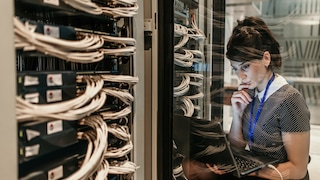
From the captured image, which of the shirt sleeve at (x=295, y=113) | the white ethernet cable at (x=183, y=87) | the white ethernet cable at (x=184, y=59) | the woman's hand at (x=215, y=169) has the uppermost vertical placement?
the white ethernet cable at (x=184, y=59)

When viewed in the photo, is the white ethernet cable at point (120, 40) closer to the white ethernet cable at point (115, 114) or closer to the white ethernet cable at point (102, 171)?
the white ethernet cable at point (115, 114)

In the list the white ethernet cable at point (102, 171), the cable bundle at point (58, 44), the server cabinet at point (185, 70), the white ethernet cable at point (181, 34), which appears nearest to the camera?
the cable bundle at point (58, 44)

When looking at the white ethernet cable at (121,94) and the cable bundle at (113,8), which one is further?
the white ethernet cable at (121,94)

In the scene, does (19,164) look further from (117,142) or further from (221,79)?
(221,79)

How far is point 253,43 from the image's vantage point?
1.58 m

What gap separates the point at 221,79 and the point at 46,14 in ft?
3.47

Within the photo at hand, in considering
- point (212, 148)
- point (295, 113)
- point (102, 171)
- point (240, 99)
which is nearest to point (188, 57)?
point (240, 99)

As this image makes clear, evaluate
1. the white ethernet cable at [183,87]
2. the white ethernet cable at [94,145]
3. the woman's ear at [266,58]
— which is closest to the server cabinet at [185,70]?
the white ethernet cable at [183,87]

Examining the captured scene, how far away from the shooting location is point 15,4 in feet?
2.35

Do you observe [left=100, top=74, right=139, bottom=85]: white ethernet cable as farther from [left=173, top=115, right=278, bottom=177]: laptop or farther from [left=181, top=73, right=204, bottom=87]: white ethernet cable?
[left=181, top=73, right=204, bottom=87]: white ethernet cable

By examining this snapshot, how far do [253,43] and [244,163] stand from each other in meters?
0.60

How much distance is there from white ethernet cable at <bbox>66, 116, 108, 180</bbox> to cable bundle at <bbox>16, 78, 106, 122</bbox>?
0.07 m

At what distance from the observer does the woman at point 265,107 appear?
150 cm

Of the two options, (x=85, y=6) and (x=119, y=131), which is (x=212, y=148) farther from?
(x=85, y=6)
